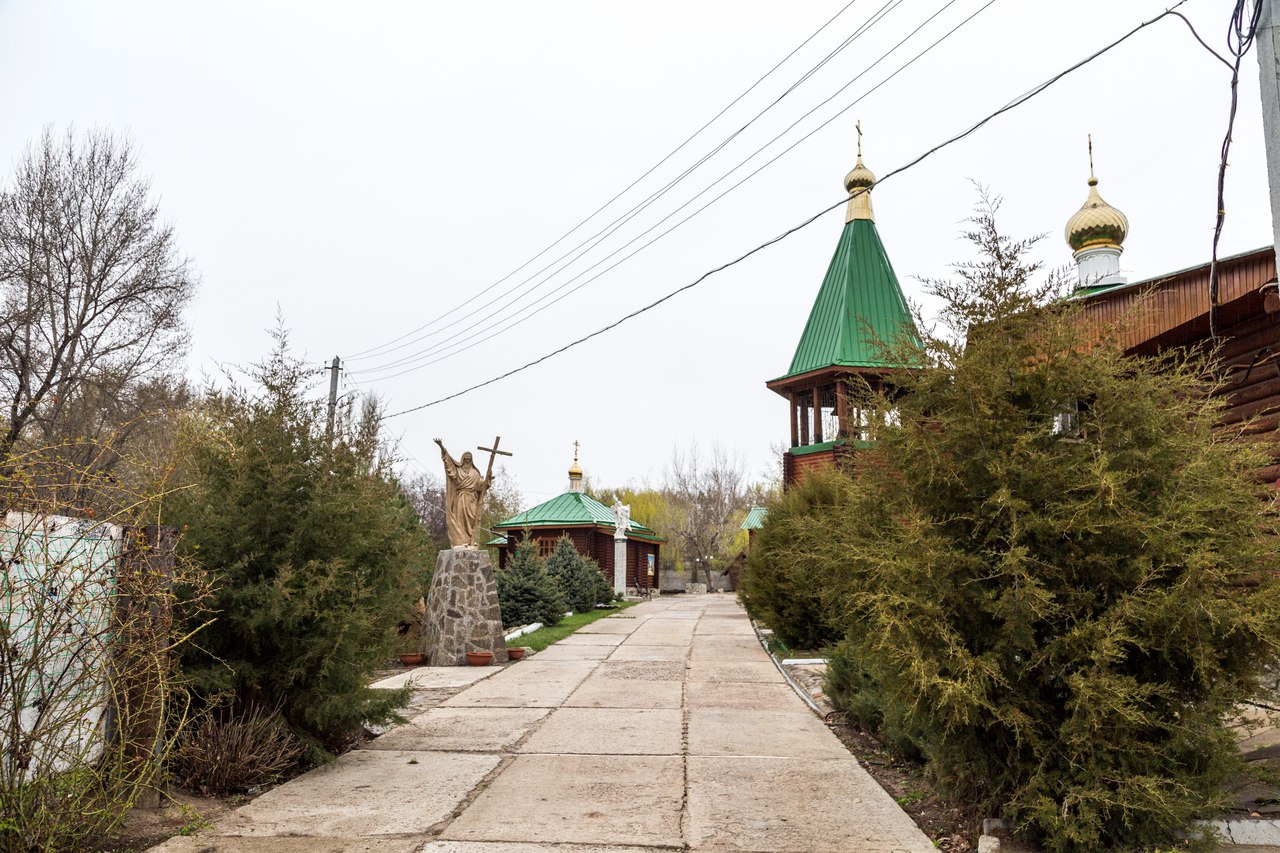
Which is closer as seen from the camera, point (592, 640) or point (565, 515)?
point (592, 640)

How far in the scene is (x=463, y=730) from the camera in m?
7.62

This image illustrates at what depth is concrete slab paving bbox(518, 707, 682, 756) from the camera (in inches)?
268

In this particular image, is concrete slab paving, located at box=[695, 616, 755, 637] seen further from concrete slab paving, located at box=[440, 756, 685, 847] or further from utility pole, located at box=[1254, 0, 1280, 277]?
utility pole, located at box=[1254, 0, 1280, 277]

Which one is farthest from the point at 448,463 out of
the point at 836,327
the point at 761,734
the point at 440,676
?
the point at 836,327

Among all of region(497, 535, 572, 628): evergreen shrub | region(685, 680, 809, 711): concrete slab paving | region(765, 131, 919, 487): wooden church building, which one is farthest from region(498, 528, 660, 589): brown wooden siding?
region(685, 680, 809, 711): concrete slab paving

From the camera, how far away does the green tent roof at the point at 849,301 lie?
19.5 m

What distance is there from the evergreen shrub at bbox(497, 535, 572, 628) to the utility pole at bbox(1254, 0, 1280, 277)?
16.4 metres

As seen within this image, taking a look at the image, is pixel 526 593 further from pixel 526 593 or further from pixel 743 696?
pixel 743 696

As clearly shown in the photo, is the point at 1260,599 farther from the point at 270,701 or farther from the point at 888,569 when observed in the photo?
the point at 270,701

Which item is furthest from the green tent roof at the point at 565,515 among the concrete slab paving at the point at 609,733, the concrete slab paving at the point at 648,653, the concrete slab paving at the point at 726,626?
the concrete slab paving at the point at 609,733

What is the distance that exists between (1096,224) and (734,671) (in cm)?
929

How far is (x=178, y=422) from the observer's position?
27.1 ft

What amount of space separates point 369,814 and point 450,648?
8015mm

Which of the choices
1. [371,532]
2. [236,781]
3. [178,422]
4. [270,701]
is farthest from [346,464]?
[178,422]
